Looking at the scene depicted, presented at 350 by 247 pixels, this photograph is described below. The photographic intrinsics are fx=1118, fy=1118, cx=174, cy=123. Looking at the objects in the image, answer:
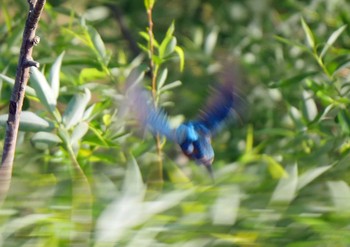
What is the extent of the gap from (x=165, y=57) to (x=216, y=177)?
199mm

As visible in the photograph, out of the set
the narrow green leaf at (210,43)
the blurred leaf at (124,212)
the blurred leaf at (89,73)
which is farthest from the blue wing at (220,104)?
the narrow green leaf at (210,43)

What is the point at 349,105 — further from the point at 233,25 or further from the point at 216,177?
the point at 233,25

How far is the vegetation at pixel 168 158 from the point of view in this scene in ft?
4.32

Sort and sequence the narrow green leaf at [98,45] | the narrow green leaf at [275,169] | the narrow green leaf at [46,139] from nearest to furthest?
1. the narrow green leaf at [46,139]
2. the narrow green leaf at [275,169]
3. the narrow green leaf at [98,45]

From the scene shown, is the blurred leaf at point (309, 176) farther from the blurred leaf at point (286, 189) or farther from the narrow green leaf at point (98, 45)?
the narrow green leaf at point (98, 45)

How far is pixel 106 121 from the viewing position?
157 cm

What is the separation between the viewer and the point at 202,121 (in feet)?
4.65

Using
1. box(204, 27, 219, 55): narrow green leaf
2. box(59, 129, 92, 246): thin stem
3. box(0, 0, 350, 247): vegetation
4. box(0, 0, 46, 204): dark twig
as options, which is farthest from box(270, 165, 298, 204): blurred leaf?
box(204, 27, 219, 55): narrow green leaf

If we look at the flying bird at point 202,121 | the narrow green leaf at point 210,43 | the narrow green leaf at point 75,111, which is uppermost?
the narrow green leaf at point 210,43

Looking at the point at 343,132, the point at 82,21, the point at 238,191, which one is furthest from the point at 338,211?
the point at 82,21

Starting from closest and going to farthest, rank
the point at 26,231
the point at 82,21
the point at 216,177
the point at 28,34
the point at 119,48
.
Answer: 1. the point at 28,34
2. the point at 26,231
3. the point at 216,177
4. the point at 82,21
5. the point at 119,48

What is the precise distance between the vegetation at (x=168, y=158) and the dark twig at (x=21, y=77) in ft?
0.26

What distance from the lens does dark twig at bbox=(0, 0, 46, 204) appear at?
1.19m

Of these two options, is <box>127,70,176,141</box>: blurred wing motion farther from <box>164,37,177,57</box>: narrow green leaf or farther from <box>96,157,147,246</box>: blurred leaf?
<box>164,37,177,57</box>: narrow green leaf
